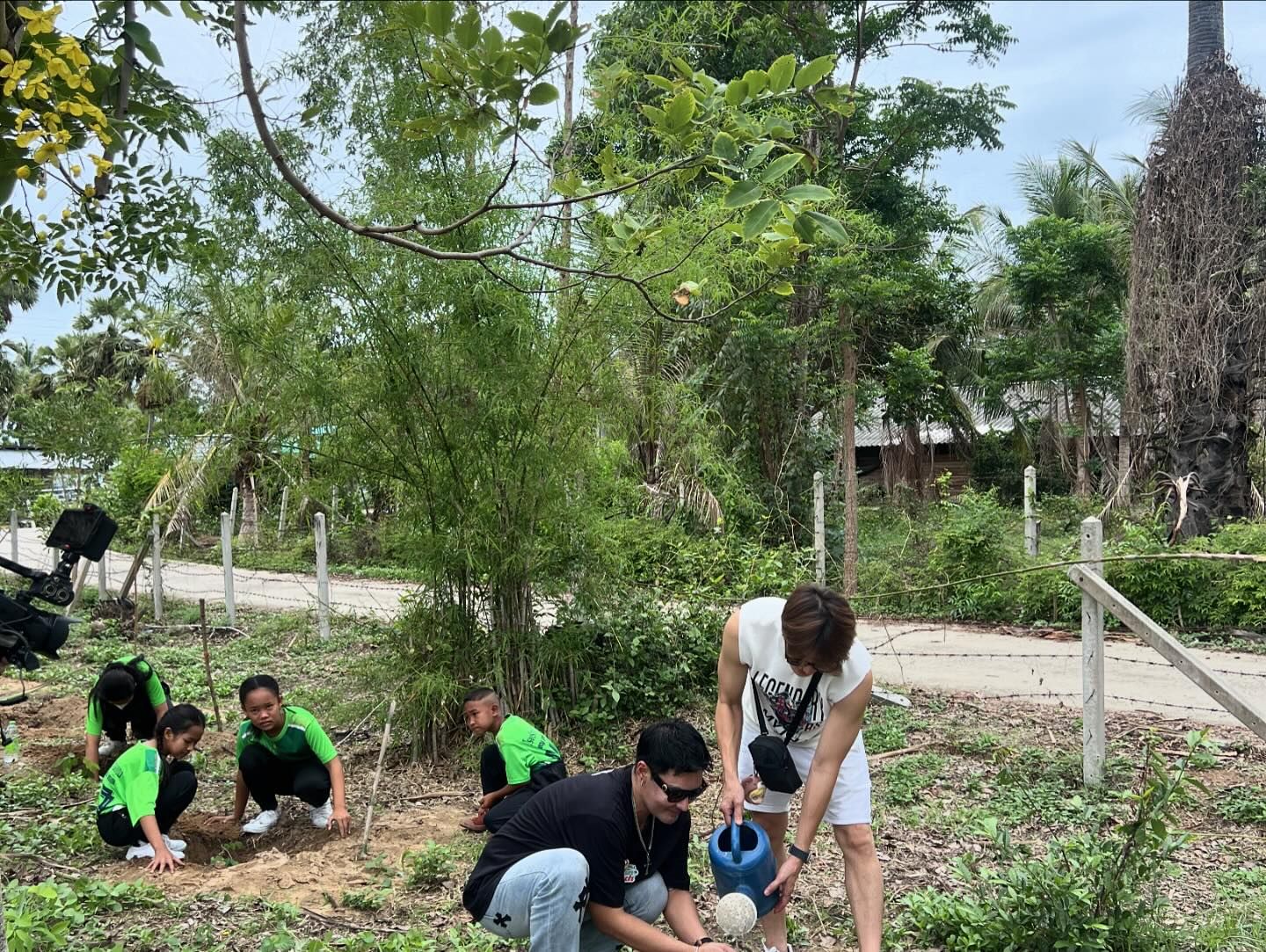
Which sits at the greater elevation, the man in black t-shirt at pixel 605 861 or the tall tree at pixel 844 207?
the tall tree at pixel 844 207

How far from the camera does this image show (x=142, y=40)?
7.99ft

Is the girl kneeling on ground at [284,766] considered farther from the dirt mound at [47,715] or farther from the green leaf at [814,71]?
the green leaf at [814,71]

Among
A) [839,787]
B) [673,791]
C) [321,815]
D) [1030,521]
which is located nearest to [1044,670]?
[1030,521]

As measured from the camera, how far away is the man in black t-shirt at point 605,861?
2.40 m

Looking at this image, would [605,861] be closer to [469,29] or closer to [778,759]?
[778,759]

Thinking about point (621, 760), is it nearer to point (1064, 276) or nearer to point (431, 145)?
point (431, 145)

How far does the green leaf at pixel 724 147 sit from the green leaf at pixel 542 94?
13.0 inches

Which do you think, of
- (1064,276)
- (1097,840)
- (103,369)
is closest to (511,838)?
(1097,840)

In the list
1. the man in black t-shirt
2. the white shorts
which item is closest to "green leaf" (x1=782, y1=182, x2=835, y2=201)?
the man in black t-shirt

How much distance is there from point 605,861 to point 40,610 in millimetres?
2456

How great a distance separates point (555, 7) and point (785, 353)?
384 inches

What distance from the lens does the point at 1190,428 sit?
960 cm

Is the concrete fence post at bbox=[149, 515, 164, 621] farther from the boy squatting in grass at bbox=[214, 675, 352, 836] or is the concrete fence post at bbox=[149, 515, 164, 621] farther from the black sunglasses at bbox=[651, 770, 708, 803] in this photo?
the black sunglasses at bbox=[651, 770, 708, 803]

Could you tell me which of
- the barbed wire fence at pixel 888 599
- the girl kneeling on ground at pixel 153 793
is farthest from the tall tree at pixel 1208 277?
the girl kneeling on ground at pixel 153 793
